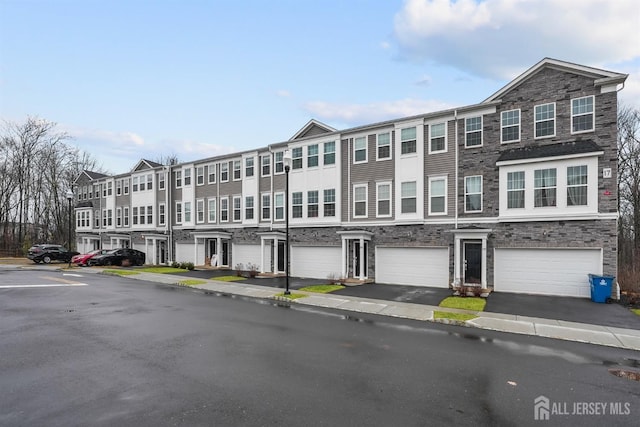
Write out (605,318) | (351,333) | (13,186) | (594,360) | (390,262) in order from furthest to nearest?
(13,186) → (390,262) → (605,318) → (351,333) → (594,360)

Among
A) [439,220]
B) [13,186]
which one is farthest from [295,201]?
[13,186]

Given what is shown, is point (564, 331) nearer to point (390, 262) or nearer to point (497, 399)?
point (497, 399)

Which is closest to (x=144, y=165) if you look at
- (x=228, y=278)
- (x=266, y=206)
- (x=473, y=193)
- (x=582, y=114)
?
(x=266, y=206)

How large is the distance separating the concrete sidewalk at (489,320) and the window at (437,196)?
6.72 meters

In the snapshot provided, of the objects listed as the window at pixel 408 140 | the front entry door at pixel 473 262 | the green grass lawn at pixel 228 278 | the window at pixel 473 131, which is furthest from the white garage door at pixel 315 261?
the window at pixel 473 131

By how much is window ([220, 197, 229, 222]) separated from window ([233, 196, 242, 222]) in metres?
0.88

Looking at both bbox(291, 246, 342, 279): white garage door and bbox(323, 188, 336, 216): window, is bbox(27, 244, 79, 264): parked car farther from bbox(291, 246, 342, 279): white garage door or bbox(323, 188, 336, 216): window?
bbox(323, 188, 336, 216): window

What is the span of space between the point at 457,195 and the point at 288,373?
15.0 meters

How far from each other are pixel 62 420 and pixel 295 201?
66.4ft

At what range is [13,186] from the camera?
46.7 metres

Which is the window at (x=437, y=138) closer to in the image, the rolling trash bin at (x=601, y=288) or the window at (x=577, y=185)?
the window at (x=577, y=185)

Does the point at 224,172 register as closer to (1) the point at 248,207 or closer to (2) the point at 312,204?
(1) the point at 248,207

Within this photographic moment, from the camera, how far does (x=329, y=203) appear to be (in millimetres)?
22953

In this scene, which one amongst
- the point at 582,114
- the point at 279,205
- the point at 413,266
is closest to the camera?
the point at 582,114
